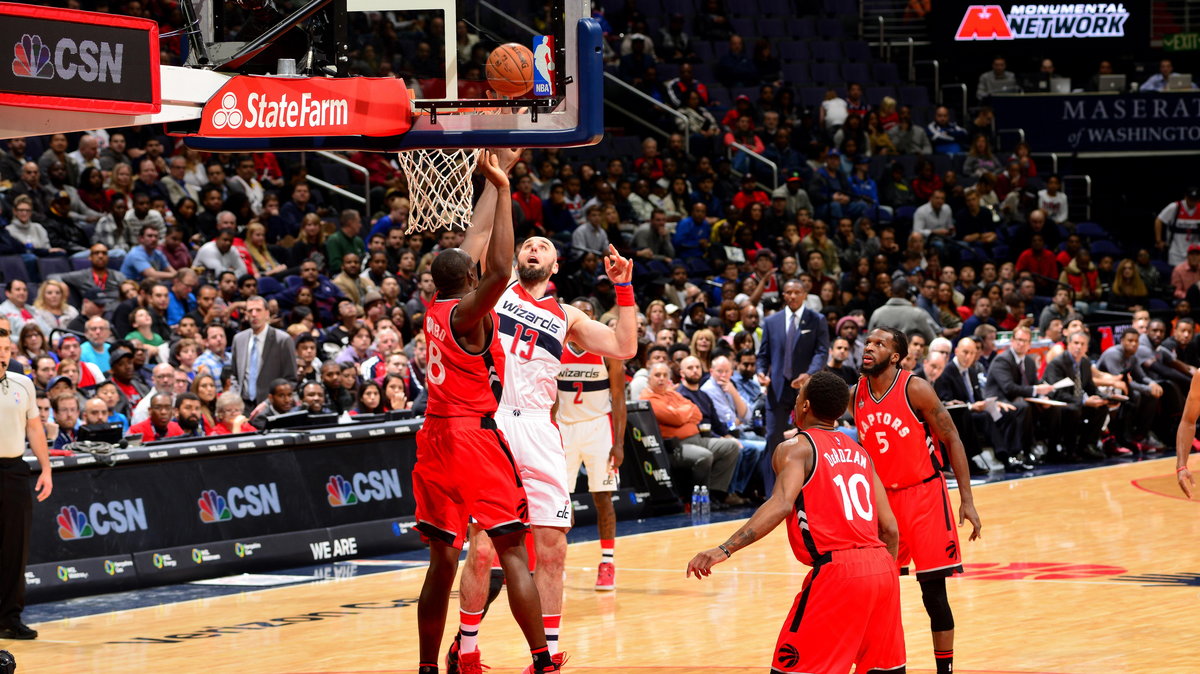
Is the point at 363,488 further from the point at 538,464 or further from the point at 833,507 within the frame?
the point at 833,507

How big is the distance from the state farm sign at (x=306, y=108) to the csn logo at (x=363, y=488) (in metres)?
5.45

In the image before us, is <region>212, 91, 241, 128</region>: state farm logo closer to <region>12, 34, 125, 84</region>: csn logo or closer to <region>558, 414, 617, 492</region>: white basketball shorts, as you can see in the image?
<region>12, 34, 125, 84</region>: csn logo

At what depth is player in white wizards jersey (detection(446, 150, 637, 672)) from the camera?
26.3ft

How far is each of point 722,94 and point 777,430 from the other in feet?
35.9

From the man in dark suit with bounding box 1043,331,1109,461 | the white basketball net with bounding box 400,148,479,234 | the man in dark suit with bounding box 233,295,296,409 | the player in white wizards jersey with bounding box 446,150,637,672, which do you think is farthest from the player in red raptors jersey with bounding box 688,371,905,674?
the man in dark suit with bounding box 1043,331,1109,461

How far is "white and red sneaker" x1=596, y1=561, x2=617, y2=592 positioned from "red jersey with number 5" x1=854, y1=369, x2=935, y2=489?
3.27 metres

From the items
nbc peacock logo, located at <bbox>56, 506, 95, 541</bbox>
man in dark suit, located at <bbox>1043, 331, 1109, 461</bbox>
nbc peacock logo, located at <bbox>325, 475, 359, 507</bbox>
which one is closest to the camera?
nbc peacock logo, located at <bbox>56, 506, 95, 541</bbox>

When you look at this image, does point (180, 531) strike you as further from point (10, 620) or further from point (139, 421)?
point (10, 620)

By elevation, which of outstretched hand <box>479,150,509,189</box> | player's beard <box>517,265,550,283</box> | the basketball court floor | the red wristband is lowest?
the basketball court floor

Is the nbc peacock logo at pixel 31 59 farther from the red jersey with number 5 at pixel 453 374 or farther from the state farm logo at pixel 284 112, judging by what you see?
the red jersey with number 5 at pixel 453 374

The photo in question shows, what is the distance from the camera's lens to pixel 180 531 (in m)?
11.8

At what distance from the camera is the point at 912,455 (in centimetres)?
792

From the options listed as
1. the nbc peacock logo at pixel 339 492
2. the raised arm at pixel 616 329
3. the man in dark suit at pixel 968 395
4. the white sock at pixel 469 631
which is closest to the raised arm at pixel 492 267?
the raised arm at pixel 616 329

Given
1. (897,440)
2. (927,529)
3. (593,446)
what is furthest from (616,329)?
(593,446)
